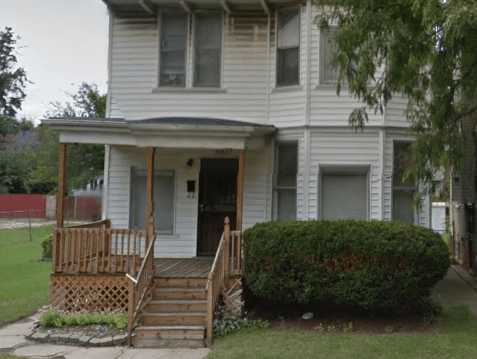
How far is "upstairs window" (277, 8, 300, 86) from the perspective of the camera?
11250 mm

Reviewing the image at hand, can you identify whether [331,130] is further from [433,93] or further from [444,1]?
[444,1]

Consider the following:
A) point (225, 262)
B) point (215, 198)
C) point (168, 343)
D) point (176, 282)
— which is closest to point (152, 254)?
point (176, 282)

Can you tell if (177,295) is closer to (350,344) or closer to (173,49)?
(350,344)

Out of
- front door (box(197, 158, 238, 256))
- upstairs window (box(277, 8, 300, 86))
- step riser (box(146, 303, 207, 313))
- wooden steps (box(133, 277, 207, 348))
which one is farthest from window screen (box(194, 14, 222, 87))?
step riser (box(146, 303, 207, 313))

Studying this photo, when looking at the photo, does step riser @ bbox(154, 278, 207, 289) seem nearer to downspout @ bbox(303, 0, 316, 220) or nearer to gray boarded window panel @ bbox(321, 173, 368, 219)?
downspout @ bbox(303, 0, 316, 220)

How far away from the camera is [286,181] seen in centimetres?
1122

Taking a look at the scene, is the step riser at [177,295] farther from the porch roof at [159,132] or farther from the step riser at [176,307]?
the porch roof at [159,132]

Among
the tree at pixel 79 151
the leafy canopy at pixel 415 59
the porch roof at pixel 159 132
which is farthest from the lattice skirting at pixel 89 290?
the tree at pixel 79 151

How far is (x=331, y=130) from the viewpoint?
35.4ft

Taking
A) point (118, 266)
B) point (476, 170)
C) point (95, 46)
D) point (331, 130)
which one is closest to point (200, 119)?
point (331, 130)

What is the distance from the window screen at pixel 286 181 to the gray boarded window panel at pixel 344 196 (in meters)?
0.65

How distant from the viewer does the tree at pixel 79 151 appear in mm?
31453

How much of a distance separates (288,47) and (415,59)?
4896 mm

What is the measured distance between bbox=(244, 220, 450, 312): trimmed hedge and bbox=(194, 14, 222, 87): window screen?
13.9ft
